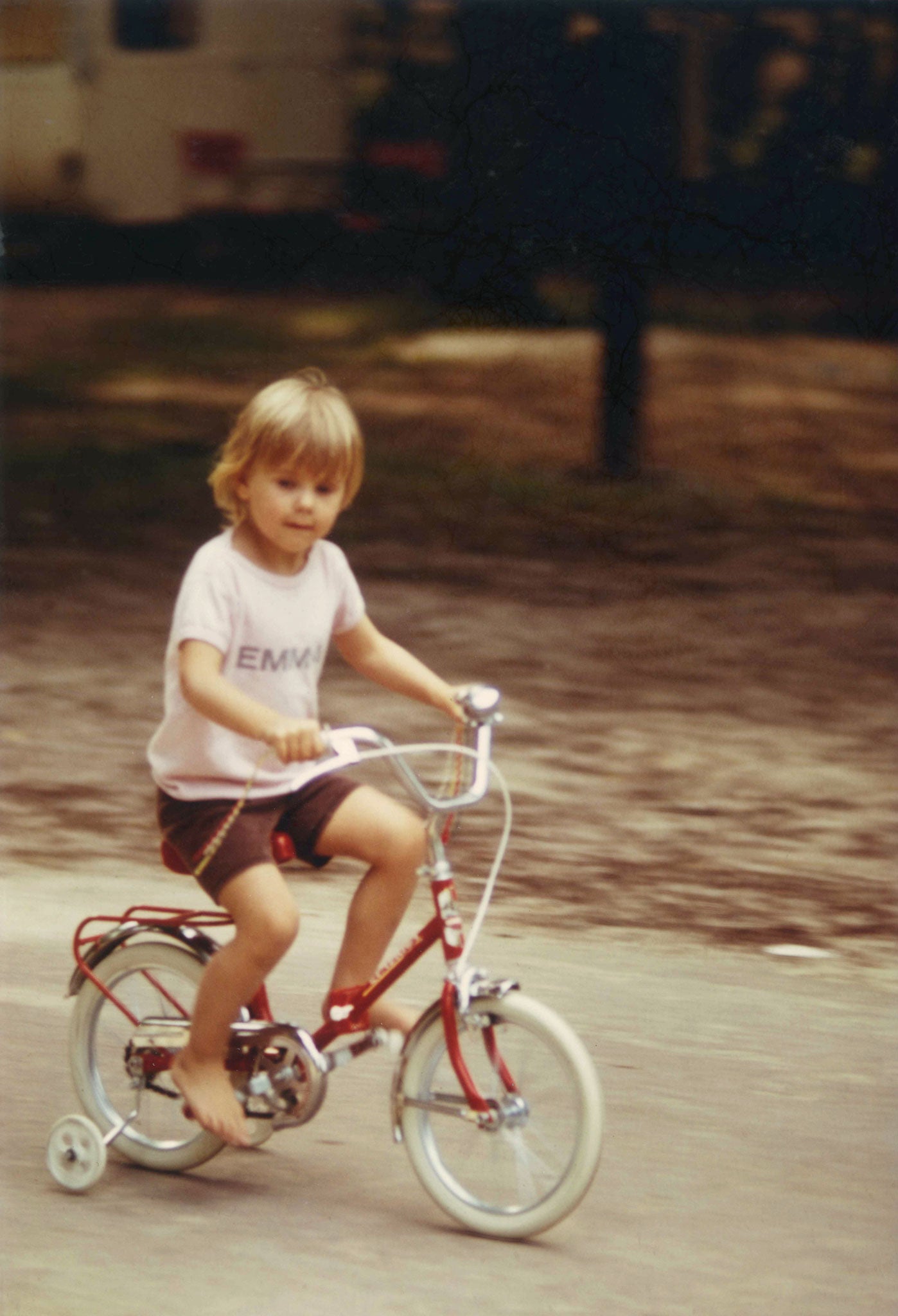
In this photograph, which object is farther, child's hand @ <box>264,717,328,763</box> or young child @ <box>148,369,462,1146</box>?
young child @ <box>148,369,462,1146</box>

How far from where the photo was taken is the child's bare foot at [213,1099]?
348cm

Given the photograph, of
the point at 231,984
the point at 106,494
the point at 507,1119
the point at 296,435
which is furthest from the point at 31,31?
the point at 507,1119

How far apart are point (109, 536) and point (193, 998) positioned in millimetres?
7693

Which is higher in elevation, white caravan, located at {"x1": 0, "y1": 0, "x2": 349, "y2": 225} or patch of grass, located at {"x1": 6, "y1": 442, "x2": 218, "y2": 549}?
white caravan, located at {"x1": 0, "y1": 0, "x2": 349, "y2": 225}

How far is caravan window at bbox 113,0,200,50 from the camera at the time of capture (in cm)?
1005

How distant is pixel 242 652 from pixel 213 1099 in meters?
0.84

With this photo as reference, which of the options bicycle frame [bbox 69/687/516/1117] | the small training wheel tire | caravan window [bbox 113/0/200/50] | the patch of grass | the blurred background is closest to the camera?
bicycle frame [bbox 69/687/516/1117]

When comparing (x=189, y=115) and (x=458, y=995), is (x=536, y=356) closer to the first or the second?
(x=189, y=115)

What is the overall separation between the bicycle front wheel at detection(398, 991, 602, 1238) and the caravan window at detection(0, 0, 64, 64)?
5.24 meters

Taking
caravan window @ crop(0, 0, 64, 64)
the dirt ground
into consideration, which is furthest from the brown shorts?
caravan window @ crop(0, 0, 64, 64)

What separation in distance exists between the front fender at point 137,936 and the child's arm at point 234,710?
55cm

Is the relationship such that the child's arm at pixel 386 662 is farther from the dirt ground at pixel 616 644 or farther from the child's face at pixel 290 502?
the dirt ground at pixel 616 644

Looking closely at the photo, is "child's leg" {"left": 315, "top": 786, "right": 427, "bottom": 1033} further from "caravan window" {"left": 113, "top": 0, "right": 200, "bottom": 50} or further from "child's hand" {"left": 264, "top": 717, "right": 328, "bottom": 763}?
"caravan window" {"left": 113, "top": 0, "right": 200, "bottom": 50}

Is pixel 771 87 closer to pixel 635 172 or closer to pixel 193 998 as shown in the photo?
pixel 635 172
